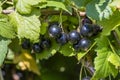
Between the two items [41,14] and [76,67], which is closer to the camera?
[41,14]

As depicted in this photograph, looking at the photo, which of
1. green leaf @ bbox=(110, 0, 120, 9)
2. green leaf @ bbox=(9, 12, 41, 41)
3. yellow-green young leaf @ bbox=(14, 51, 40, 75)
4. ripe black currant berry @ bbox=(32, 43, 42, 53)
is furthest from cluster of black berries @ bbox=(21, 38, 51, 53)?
yellow-green young leaf @ bbox=(14, 51, 40, 75)

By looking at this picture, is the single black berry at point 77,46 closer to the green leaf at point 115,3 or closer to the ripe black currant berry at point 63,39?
the ripe black currant berry at point 63,39

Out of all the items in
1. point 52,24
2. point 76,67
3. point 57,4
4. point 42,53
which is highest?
point 57,4

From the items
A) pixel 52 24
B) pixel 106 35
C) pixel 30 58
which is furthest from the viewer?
pixel 30 58

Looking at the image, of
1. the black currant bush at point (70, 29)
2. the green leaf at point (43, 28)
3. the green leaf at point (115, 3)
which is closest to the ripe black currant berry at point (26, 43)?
the black currant bush at point (70, 29)

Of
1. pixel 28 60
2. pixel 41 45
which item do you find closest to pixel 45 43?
pixel 41 45

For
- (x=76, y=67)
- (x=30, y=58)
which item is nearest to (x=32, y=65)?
(x=30, y=58)

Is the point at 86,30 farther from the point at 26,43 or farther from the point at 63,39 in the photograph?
the point at 26,43

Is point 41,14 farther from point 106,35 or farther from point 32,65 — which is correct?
point 32,65
